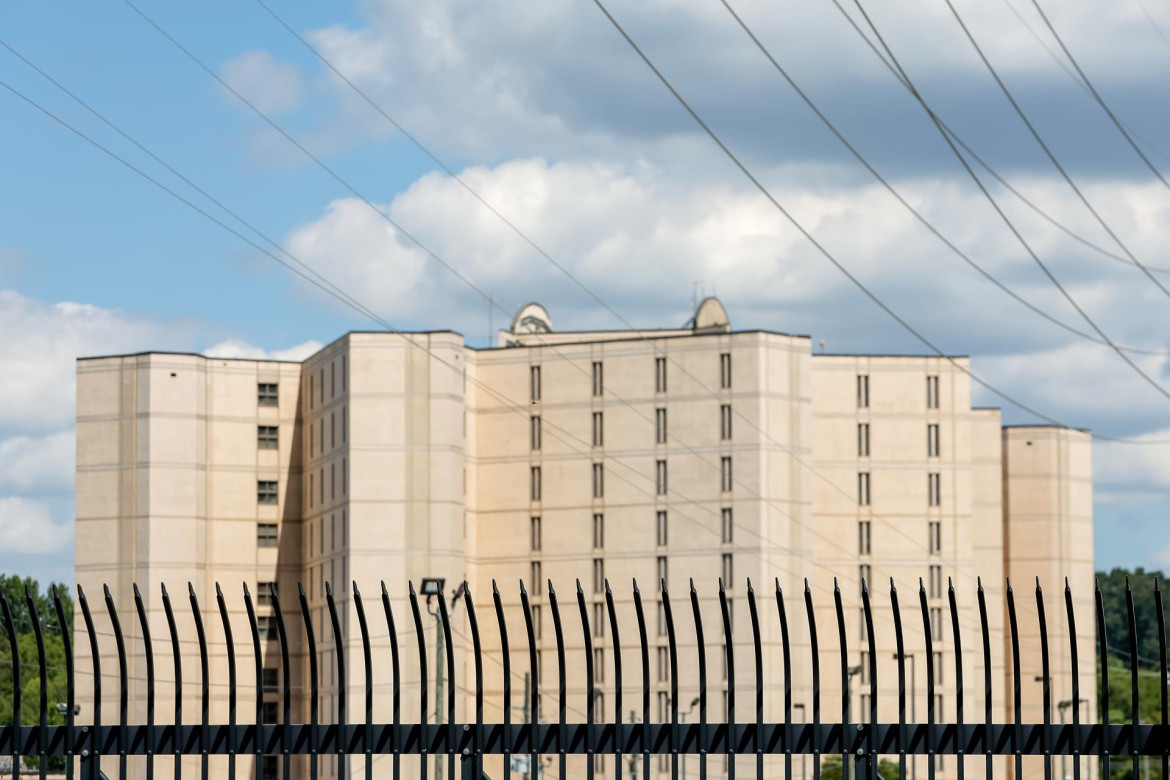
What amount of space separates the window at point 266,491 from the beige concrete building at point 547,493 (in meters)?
0.11

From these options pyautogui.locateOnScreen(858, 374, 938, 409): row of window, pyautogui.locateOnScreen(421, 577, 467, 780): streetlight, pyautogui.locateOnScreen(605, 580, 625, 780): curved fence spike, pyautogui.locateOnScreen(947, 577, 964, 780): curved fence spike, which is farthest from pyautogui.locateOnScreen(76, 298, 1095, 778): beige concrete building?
pyautogui.locateOnScreen(947, 577, 964, 780): curved fence spike

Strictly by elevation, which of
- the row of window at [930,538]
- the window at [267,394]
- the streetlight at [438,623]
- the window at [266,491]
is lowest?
the streetlight at [438,623]

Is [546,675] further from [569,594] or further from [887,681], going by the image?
[887,681]

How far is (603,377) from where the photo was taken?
112688mm

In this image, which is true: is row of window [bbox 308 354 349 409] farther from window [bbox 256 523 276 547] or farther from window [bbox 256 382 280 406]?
window [bbox 256 523 276 547]

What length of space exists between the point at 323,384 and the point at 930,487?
1705 inches

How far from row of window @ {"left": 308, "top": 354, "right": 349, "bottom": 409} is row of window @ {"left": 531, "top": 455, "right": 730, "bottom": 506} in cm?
511

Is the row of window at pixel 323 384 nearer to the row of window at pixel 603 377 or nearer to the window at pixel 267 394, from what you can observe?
the row of window at pixel 603 377

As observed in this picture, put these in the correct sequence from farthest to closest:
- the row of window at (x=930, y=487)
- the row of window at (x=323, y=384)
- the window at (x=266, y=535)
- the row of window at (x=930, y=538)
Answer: the row of window at (x=930, y=487) < the row of window at (x=930, y=538) < the window at (x=266, y=535) < the row of window at (x=323, y=384)

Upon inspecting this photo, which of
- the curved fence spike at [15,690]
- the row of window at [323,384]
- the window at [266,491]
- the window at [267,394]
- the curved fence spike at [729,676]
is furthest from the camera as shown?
the window at [267,394]

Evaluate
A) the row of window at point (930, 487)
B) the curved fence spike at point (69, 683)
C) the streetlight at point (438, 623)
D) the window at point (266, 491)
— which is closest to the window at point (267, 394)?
the window at point (266, 491)

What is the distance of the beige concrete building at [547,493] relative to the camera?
107 m

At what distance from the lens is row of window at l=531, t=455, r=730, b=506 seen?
109 meters

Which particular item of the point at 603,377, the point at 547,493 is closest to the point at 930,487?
the point at 603,377
